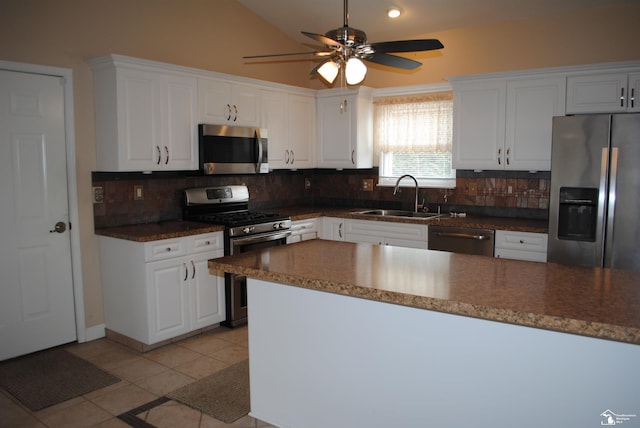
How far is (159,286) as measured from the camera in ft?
12.3

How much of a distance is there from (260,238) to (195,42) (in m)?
2.01

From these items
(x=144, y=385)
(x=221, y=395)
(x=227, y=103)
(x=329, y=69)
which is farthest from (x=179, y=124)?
(x=221, y=395)

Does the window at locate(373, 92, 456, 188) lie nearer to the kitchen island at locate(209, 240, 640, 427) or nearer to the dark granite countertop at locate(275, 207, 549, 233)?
the dark granite countertop at locate(275, 207, 549, 233)

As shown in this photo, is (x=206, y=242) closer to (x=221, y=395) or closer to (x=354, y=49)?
(x=221, y=395)

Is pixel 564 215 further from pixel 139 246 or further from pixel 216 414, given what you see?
pixel 139 246

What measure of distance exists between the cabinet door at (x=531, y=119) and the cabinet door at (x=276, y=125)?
2246 mm

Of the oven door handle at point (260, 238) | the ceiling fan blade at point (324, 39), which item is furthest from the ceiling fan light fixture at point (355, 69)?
the oven door handle at point (260, 238)

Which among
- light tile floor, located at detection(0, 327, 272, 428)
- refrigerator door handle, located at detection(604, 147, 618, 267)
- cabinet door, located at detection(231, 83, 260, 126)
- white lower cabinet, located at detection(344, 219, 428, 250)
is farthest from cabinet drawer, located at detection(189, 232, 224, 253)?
refrigerator door handle, located at detection(604, 147, 618, 267)

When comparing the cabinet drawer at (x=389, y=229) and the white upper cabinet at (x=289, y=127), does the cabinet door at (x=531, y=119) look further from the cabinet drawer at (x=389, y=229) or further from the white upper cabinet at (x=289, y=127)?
the white upper cabinet at (x=289, y=127)

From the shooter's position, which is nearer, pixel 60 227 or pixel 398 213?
pixel 60 227

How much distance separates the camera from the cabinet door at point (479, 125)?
4.40m

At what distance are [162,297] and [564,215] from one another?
10.6ft

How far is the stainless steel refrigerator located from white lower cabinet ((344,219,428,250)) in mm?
1151

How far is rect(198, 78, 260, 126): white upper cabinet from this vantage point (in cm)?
432
